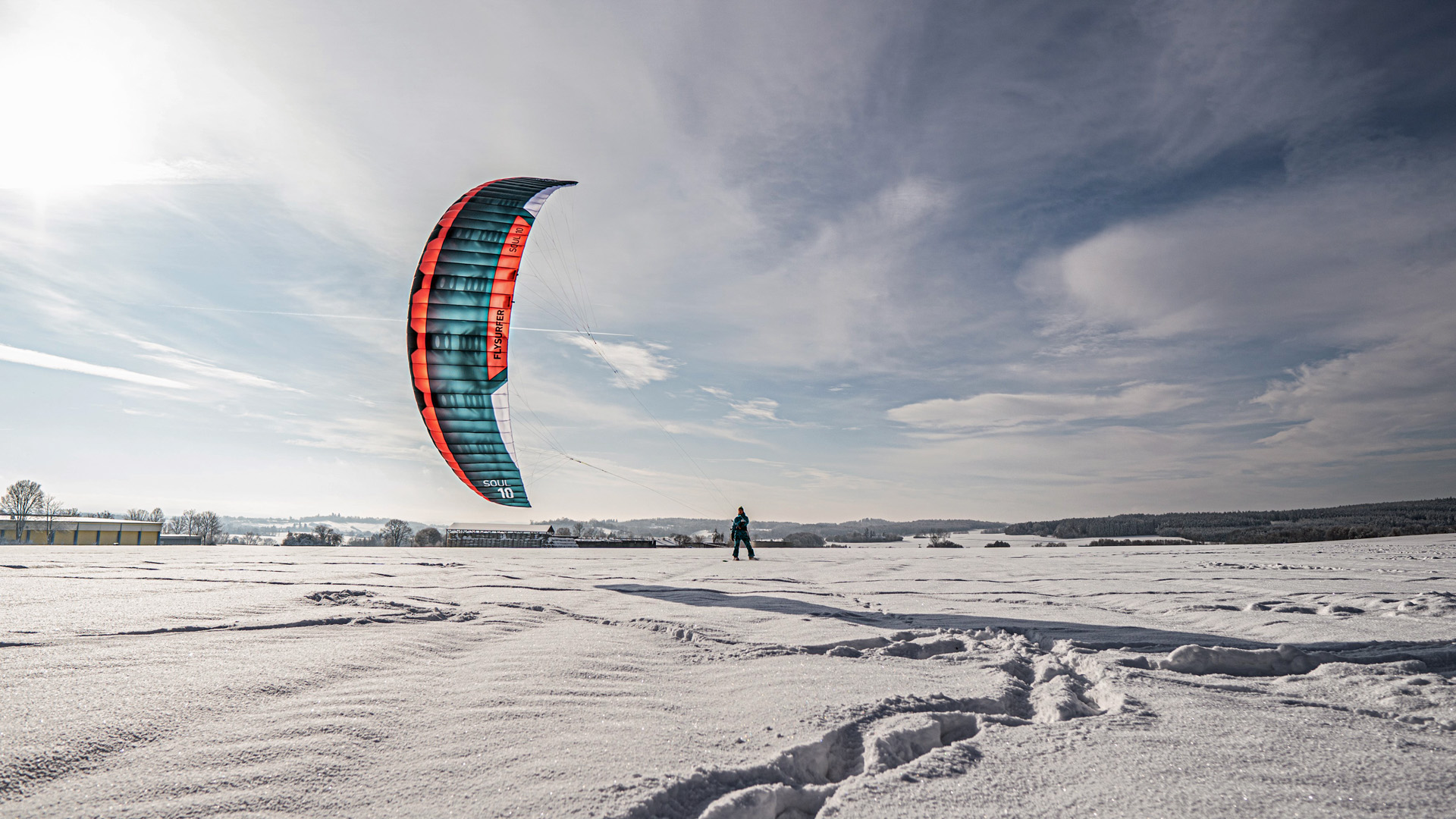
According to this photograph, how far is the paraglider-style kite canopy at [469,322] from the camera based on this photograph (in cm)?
1116

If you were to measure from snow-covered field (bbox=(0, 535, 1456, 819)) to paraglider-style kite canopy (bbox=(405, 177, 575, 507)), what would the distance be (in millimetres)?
5828

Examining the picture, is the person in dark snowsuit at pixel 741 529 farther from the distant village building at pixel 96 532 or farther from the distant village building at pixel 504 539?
the distant village building at pixel 96 532

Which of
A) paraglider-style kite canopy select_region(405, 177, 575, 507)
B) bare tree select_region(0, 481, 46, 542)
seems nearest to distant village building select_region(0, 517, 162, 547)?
bare tree select_region(0, 481, 46, 542)

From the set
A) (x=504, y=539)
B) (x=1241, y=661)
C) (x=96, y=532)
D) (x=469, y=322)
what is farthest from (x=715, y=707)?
(x=96, y=532)

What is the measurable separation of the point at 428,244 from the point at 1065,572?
12.8 m

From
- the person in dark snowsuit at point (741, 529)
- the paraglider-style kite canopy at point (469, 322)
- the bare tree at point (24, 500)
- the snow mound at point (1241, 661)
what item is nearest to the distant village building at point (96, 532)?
the bare tree at point (24, 500)

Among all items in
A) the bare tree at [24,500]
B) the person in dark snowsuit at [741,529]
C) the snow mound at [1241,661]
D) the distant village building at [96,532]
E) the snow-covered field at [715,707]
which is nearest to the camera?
the snow-covered field at [715,707]

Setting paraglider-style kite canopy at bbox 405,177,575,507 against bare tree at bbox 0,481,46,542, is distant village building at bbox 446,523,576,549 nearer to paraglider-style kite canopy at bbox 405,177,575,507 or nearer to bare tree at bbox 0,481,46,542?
paraglider-style kite canopy at bbox 405,177,575,507

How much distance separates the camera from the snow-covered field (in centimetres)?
192

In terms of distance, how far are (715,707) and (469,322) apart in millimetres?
10052

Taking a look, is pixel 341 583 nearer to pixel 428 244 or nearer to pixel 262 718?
pixel 262 718

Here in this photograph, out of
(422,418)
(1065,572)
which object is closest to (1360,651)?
(1065,572)

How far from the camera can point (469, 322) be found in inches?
439

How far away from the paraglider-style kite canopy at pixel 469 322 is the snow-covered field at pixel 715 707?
583 cm
